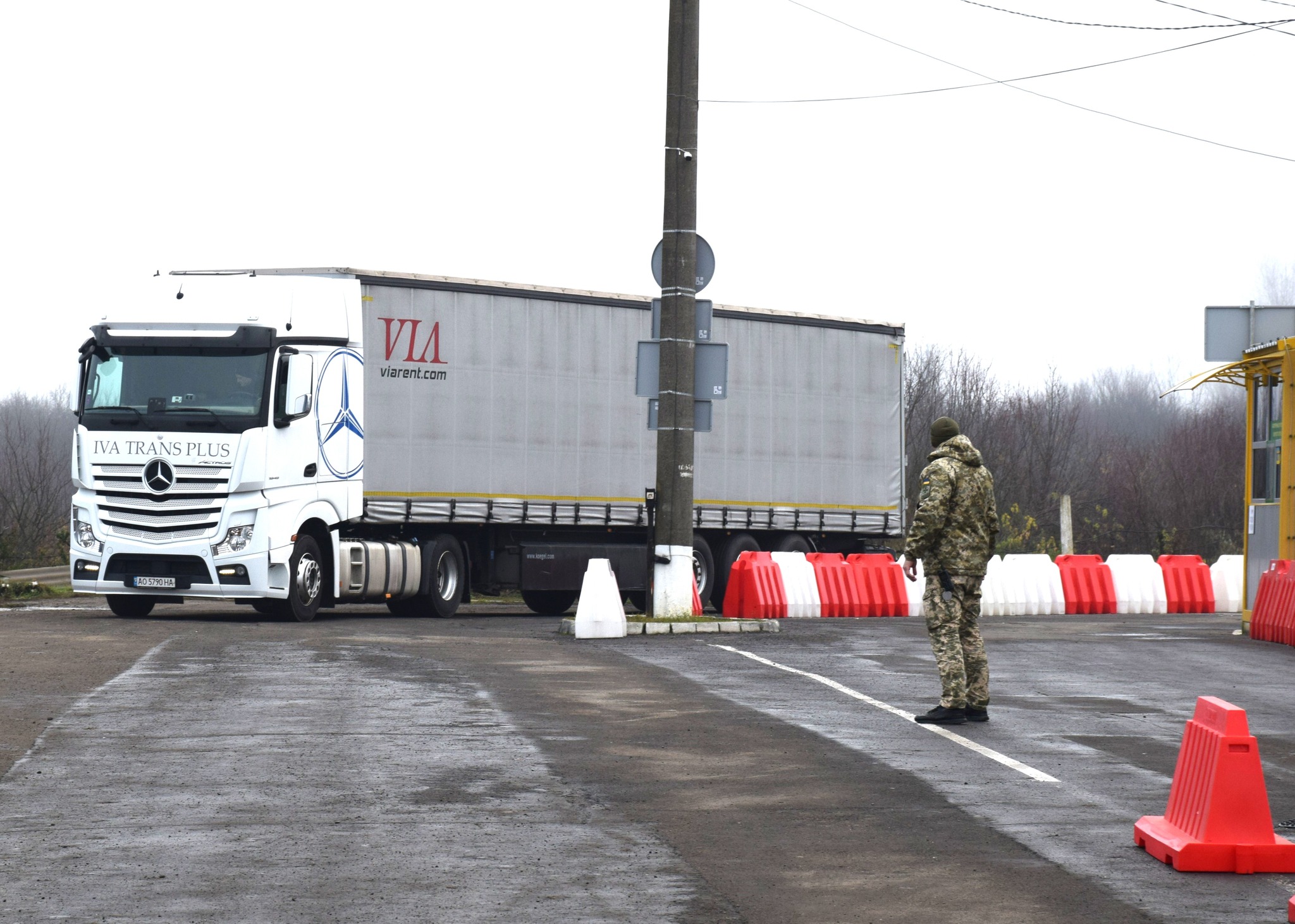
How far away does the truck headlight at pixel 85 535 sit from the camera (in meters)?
19.8

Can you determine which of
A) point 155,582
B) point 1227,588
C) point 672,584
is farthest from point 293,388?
point 1227,588

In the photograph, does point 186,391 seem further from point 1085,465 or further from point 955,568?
point 1085,465

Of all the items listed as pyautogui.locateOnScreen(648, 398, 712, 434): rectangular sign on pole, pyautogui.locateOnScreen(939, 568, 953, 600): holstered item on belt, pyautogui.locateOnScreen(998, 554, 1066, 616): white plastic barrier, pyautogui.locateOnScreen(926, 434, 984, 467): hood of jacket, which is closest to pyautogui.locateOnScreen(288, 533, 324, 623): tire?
pyautogui.locateOnScreen(648, 398, 712, 434): rectangular sign on pole

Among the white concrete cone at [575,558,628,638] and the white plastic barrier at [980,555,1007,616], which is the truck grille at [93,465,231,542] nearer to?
the white concrete cone at [575,558,628,638]

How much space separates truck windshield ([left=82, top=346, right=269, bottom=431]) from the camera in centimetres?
1958

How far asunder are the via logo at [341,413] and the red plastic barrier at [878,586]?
24.2ft

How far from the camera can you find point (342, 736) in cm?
976

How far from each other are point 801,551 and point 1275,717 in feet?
50.3

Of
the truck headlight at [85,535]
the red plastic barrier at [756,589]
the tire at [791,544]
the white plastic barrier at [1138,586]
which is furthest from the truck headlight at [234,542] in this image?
the white plastic barrier at [1138,586]

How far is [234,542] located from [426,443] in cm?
356

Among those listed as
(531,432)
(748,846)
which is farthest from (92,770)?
(531,432)

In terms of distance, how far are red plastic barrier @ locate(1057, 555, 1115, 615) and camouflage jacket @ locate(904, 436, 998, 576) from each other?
15512 millimetres

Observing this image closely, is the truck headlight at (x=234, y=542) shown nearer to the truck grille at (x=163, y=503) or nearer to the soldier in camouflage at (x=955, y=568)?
the truck grille at (x=163, y=503)

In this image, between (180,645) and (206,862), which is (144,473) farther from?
(206,862)
